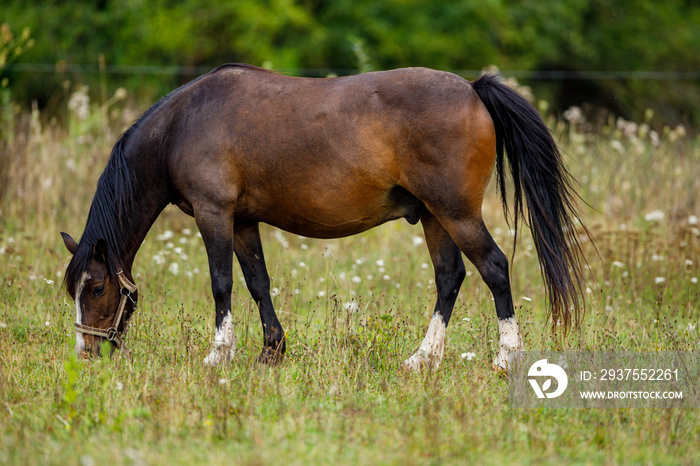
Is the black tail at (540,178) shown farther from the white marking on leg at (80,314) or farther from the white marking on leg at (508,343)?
the white marking on leg at (80,314)

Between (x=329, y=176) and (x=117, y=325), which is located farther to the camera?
(x=117, y=325)

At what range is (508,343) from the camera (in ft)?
14.7

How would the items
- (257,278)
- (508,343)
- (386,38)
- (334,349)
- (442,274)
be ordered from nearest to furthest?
1. (508,343)
2. (334,349)
3. (442,274)
4. (257,278)
5. (386,38)

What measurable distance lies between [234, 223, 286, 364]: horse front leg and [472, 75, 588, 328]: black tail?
1817mm

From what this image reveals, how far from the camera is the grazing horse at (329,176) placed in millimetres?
4441

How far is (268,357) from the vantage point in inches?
186

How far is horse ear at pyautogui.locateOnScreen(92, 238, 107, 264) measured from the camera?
4.71 meters

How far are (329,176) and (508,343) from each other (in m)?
1.58

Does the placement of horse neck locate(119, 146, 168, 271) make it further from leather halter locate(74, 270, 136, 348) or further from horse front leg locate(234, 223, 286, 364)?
horse front leg locate(234, 223, 286, 364)

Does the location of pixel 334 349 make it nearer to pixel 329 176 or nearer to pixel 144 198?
pixel 329 176

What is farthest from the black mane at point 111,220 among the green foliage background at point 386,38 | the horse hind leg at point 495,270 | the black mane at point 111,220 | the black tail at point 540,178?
the green foliage background at point 386,38

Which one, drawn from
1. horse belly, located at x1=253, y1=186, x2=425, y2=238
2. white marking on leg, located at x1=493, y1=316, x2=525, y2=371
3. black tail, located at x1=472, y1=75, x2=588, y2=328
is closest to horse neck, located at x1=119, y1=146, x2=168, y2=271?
horse belly, located at x1=253, y1=186, x2=425, y2=238

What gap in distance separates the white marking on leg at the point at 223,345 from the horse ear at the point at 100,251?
925mm

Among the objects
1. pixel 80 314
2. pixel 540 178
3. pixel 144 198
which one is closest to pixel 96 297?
pixel 80 314
